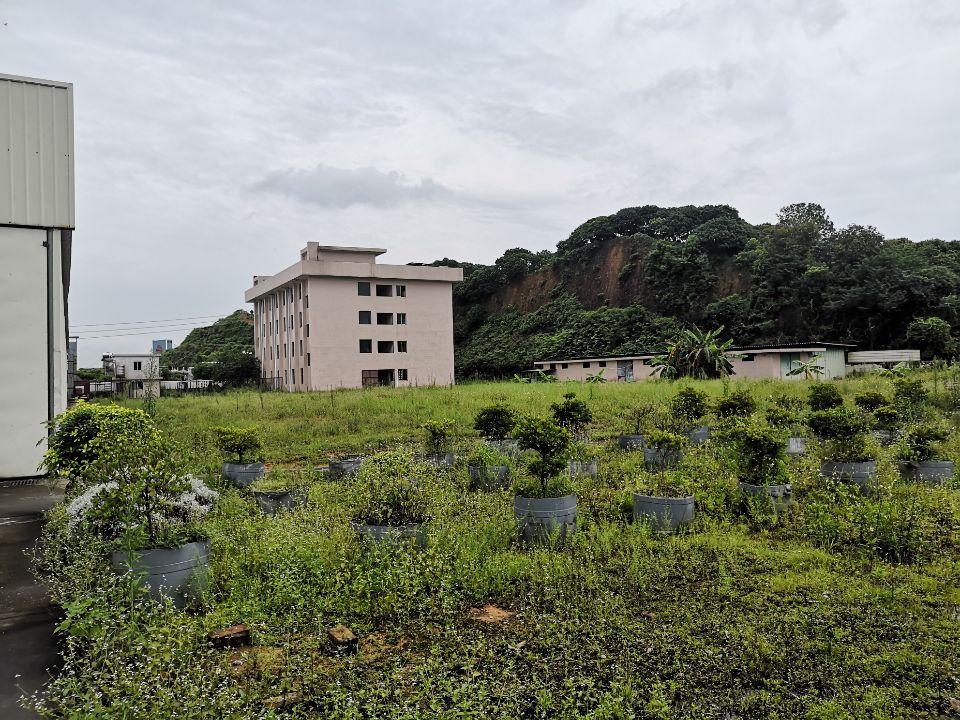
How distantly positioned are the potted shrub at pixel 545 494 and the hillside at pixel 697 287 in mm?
40061

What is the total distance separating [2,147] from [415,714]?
1205 cm

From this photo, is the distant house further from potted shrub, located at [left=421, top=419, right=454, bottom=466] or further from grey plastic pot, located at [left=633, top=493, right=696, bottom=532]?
grey plastic pot, located at [left=633, top=493, right=696, bottom=532]

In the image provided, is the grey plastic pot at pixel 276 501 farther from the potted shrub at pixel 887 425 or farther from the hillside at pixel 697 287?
the hillside at pixel 697 287

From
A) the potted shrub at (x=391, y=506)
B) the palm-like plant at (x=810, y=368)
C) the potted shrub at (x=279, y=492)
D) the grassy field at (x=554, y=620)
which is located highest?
the palm-like plant at (x=810, y=368)

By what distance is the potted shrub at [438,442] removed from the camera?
1011 cm

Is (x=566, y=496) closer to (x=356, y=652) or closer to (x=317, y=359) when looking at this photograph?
(x=356, y=652)

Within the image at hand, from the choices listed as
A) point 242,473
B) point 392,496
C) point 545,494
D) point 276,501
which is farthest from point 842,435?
point 242,473

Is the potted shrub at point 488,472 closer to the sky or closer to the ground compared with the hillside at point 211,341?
closer to the ground

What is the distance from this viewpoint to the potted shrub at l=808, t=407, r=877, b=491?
7723 mm

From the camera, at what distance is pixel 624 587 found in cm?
469

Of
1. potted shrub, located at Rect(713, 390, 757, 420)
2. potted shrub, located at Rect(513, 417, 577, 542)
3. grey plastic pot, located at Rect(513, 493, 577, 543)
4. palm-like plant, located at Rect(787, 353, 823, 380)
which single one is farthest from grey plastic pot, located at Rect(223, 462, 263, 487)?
palm-like plant, located at Rect(787, 353, 823, 380)

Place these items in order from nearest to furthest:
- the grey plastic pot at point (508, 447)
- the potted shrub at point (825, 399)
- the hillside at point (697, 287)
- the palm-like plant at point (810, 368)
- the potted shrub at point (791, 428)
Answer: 1. the grey plastic pot at point (508, 447)
2. the potted shrub at point (791, 428)
3. the potted shrub at point (825, 399)
4. the palm-like plant at point (810, 368)
5. the hillside at point (697, 287)

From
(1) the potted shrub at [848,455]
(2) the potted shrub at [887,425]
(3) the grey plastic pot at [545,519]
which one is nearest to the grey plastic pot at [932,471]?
(1) the potted shrub at [848,455]

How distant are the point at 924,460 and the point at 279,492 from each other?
346 inches
